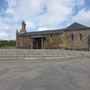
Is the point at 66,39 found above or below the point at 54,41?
above

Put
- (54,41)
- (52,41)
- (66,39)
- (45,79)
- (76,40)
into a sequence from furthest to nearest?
(52,41) < (54,41) < (66,39) < (76,40) < (45,79)

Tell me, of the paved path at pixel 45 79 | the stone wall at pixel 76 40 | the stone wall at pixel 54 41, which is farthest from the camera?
the stone wall at pixel 54 41

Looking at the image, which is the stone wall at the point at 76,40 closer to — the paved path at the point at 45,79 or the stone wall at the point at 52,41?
the stone wall at the point at 52,41

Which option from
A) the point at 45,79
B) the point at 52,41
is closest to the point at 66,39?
the point at 52,41

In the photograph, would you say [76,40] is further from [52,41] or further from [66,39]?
[52,41]

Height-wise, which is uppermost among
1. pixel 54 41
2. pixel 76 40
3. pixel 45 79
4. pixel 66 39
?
pixel 66 39

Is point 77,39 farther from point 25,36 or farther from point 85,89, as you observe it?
point 85,89

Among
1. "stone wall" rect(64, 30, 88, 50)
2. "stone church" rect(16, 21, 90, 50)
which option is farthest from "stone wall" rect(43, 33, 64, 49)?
"stone wall" rect(64, 30, 88, 50)

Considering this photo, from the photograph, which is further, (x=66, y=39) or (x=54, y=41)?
(x=54, y=41)

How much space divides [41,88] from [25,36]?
25.8 m

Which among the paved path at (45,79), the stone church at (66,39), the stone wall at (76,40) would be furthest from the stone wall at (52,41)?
the paved path at (45,79)

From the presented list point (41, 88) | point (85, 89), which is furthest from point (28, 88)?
point (85, 89)

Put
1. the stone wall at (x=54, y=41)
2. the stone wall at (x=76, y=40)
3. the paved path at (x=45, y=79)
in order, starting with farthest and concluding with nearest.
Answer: the stone wall at (x=54, y=41) < the stone wall at (x=76, y=40) < the paved path at (x=45, y=79)

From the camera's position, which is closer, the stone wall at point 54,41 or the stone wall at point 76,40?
the stone wall at point 76,40
